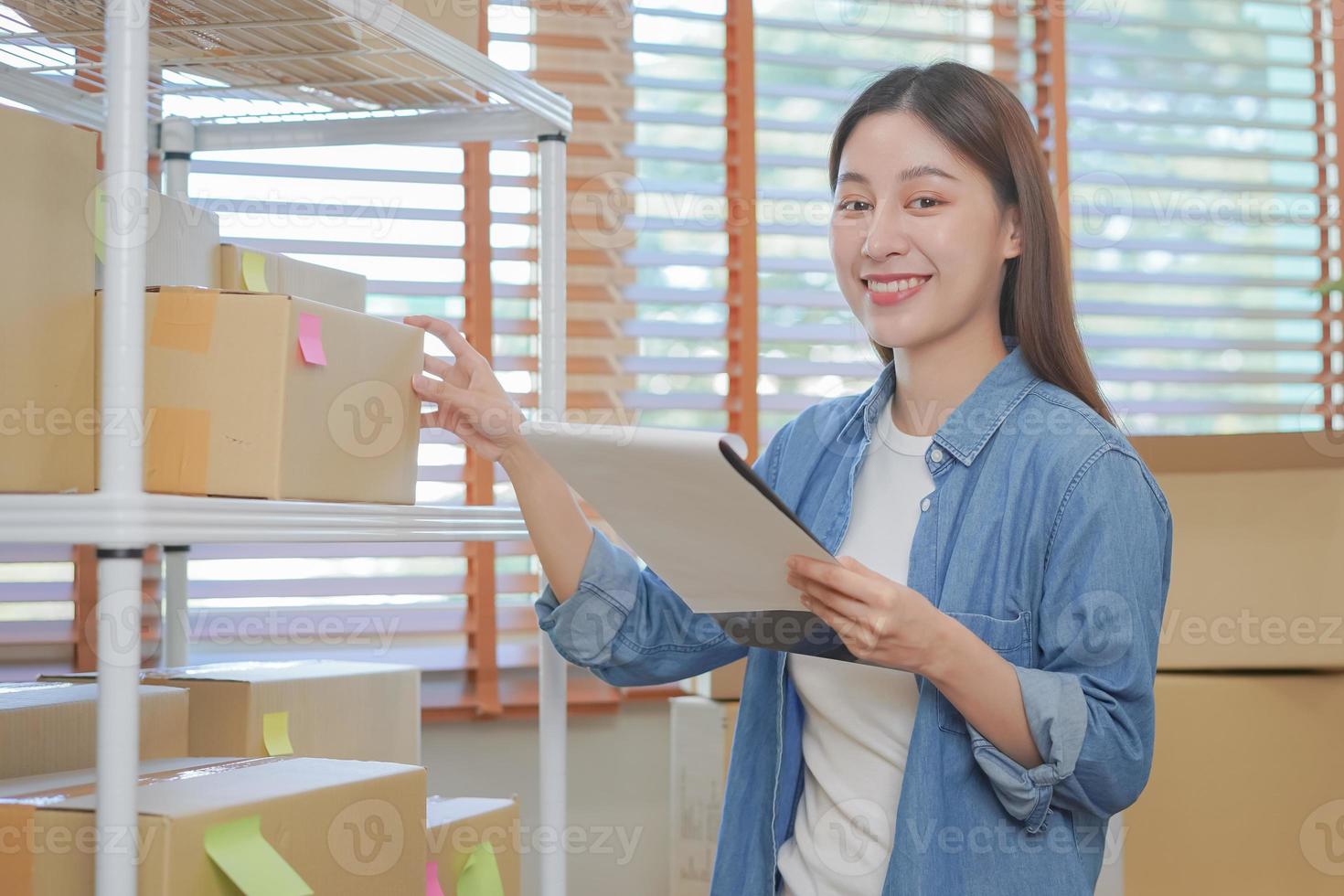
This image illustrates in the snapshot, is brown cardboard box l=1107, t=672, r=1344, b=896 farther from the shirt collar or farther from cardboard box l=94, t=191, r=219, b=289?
cardboard box l=94, t=191, r=219, b=289

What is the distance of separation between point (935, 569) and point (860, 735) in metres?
0.18

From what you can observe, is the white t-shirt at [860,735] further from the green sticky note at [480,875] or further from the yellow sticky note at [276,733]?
the yellow sticky note at [276,733]

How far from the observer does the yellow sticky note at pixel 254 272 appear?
4.34 feet

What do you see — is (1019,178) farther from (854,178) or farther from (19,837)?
(19,837)

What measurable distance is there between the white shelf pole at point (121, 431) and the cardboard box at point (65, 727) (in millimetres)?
258

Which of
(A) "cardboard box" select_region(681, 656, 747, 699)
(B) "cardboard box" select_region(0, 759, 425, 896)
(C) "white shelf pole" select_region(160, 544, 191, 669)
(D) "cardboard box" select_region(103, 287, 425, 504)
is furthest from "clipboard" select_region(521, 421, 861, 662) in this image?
(C) "white shelf pole" select_region(160, 544, 191, 669)

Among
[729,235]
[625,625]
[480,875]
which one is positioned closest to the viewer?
[625,625]

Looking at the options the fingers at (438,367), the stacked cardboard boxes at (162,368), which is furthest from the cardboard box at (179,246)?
the fingers at (438,367)

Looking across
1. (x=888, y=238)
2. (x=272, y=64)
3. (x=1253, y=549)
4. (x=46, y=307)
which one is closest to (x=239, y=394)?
(x=46, y=307)

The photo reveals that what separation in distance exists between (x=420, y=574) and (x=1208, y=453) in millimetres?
1308

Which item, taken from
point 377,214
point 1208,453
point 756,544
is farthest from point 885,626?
point 377,214

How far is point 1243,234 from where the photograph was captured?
8.77ft

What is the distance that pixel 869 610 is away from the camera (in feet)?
3.32

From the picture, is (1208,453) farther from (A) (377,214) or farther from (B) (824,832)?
(A) (377,214)
